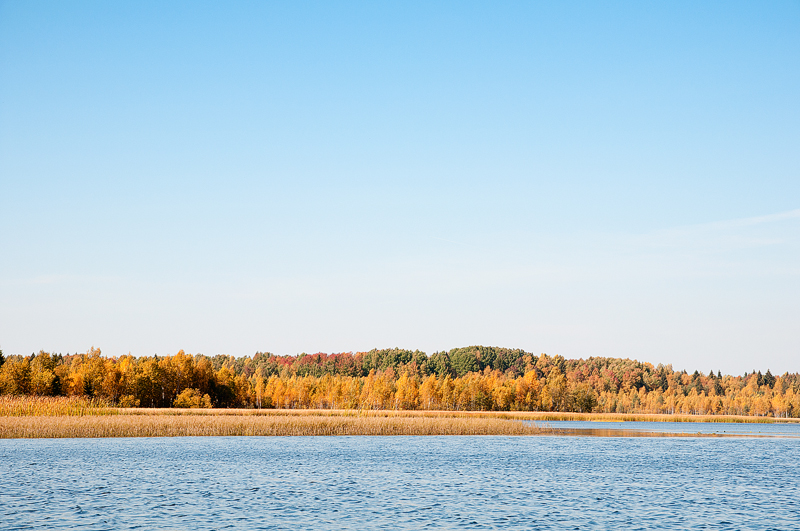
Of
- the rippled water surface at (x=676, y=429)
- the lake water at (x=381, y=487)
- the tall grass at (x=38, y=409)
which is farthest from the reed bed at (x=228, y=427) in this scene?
the rippled water surface at (x=676, y=429)

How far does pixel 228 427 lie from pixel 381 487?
40233 mm

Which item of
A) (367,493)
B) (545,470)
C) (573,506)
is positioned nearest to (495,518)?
(573,506)

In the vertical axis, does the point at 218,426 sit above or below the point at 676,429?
above

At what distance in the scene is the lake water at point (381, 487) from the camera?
27234 millimetres

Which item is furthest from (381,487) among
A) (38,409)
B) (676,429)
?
(676,429)

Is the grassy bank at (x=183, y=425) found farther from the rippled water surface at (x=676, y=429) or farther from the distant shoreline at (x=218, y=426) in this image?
the rippled water surface at (x=676, y=429)

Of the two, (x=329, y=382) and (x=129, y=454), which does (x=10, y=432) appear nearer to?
(x=129, y=454)

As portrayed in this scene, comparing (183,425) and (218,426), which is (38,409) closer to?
(183,425)

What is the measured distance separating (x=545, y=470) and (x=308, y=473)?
16153mm

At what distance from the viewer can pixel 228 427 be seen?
7238 cm

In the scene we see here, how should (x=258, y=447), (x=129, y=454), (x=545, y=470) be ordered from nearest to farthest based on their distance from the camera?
(x=545, y=470), (x=129, y=454), (x=258, y=447)

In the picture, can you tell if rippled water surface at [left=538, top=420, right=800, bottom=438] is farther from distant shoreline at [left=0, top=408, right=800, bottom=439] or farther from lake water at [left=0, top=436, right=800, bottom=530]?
lake water at [left=0, top=436, right=800, bottom=530]

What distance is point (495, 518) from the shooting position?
28.0 metres

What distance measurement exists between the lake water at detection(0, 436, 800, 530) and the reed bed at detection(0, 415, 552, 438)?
11.3 ft
